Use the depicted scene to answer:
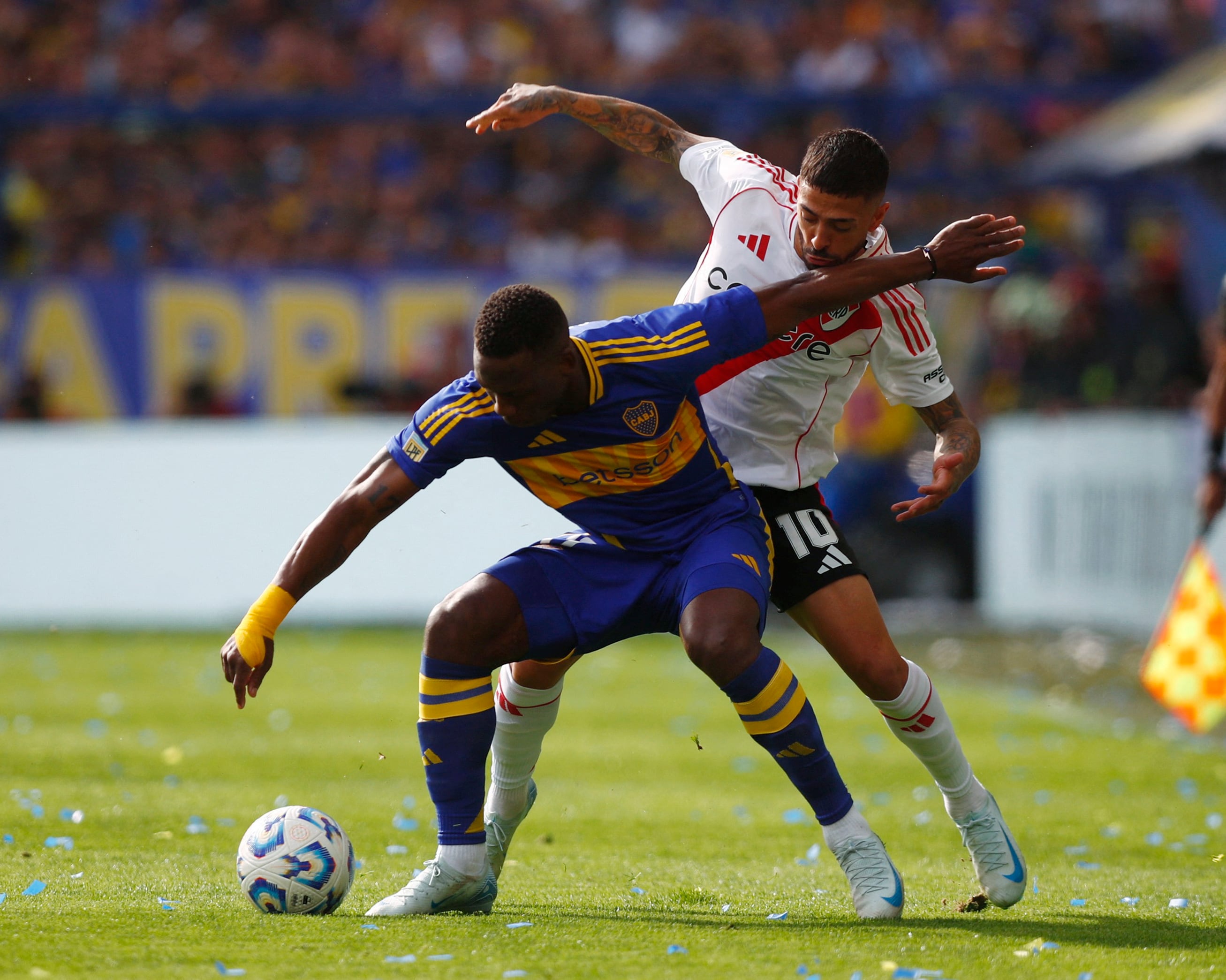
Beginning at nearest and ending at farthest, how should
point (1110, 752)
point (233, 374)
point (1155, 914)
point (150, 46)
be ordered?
1. point (1155, 914)
2. point (1110, 752)
3. point (233, 374)
4. point (150, 46)

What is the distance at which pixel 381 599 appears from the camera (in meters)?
14.6

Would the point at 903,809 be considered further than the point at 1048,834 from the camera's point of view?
Yes

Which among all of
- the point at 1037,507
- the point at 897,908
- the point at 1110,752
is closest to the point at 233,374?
the point at 1037,507

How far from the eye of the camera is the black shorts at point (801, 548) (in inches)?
193

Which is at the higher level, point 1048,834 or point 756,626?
point 756,626

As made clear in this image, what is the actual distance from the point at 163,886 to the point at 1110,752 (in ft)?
18.1

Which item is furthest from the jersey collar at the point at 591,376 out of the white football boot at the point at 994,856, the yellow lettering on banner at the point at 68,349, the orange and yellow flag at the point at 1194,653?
the yellow lettering on banner at the point at 68,349

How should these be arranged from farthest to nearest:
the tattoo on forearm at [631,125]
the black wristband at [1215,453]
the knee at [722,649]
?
the black wristband at [1215,453], the tattoo on forearm at [631,125], the knee at [722,649]

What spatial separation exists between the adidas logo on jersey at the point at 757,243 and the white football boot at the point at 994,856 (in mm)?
1817

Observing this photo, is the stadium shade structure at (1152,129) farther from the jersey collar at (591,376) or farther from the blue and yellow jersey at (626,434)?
the jersey collar at (591,376)

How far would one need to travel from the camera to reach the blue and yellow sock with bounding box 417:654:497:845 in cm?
456

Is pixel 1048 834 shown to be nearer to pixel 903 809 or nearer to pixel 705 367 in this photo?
pixel 903 809

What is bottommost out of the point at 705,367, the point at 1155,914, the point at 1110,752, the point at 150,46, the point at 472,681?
the point at 1110,752

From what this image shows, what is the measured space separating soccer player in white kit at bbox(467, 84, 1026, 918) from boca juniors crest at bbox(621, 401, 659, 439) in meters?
0.47
